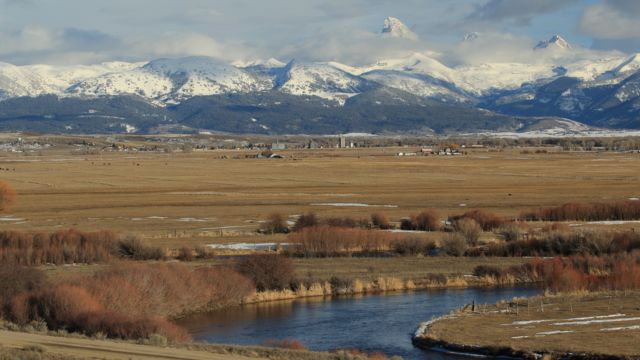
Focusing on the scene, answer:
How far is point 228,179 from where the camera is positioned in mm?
129750

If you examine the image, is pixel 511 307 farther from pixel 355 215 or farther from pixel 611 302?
pixel 355 215

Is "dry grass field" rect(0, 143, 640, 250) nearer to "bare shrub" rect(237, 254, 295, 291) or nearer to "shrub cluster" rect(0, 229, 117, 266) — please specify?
"shrub cluster" rect(0, 229, 117, 266)

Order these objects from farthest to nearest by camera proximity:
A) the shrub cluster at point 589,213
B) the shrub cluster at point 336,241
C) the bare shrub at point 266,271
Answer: the shrub cluster at point 589,213
the shrub cluster at point 336,241
the bare shrub at point 266,271

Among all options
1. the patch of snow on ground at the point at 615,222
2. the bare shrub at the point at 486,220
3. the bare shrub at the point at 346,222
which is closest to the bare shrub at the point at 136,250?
the bare shrub at the point at 346,222

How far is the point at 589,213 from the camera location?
2869 inches

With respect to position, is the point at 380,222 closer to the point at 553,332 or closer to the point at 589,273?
the point at 589,273

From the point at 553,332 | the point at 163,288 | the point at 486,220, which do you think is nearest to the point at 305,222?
the point at 486,220

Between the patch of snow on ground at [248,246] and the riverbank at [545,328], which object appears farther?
the patch of snow on ground at [248,246]

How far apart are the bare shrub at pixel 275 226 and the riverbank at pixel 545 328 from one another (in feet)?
93.8

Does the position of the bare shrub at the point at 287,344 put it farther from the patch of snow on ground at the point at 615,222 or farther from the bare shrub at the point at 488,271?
the patch of snow on ground at the point at 615,222

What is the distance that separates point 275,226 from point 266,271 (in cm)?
2128

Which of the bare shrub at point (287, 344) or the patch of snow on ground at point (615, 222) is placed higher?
the patch of snow on ground at point (615, 222)

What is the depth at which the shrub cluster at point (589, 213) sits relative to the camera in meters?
72.3

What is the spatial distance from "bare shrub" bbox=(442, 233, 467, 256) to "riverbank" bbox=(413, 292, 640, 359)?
16.1 m
